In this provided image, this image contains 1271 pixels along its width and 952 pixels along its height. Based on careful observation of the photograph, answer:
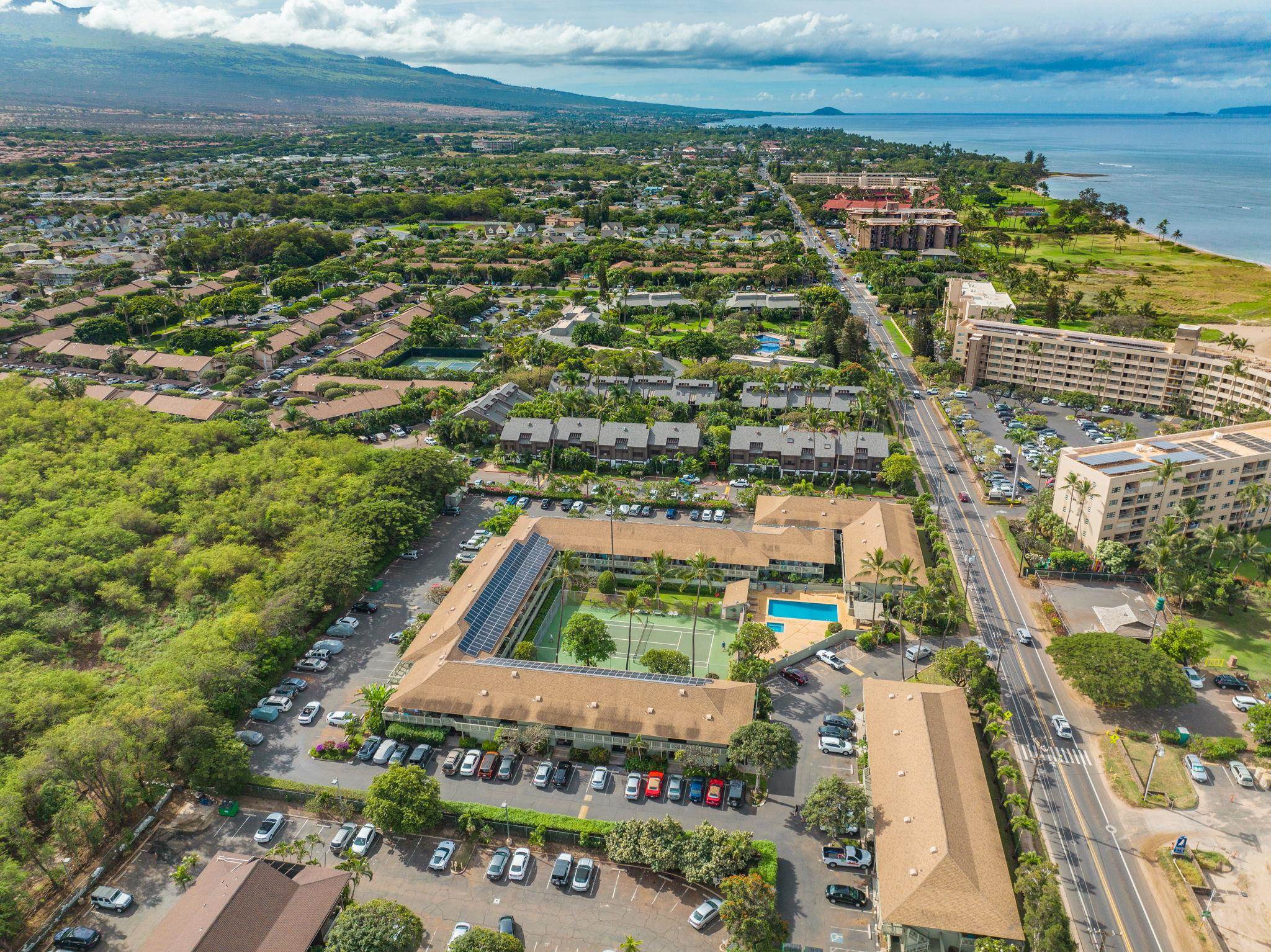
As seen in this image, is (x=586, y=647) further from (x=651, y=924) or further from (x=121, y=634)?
(x=121, y=634)

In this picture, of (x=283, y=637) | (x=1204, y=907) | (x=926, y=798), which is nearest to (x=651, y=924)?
(x=926, y=798)

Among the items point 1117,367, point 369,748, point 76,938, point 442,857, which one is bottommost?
point 76,938

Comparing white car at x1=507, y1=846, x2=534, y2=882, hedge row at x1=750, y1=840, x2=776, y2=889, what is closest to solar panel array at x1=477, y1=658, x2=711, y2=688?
hedge row at x1=750, y1=840, x2=776, y2=889

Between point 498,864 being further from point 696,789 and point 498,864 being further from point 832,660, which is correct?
point 832,660

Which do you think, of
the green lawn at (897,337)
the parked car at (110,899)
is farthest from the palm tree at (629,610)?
the green lawn at (897,337)

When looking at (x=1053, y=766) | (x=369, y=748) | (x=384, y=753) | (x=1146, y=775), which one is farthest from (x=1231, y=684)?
(x=369, y=748)

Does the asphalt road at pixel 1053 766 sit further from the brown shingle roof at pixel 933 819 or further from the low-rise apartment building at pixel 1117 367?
the low-rise apartment building at pixel 1117 367
